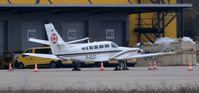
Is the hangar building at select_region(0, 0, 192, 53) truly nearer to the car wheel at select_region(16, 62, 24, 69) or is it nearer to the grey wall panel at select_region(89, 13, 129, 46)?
the grey wall panel at select_region(89, 13, 129, 46)

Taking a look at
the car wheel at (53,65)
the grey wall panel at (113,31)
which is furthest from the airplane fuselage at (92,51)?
the grey wall panel at (113,31)

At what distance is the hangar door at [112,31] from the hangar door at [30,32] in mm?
5721

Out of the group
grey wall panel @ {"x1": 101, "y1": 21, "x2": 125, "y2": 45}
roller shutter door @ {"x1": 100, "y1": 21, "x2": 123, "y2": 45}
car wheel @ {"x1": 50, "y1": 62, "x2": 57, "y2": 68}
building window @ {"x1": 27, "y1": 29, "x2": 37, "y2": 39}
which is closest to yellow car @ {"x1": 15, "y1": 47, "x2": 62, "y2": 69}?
car wheel @ {"x1": 50, "y1": 62, "x2": 57, "y2": 68}

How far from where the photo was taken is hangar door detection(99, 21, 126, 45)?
71812mm

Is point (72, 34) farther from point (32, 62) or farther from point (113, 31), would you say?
point (32, 62)

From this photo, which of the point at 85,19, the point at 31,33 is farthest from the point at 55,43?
the point at 85,19

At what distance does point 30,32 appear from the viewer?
69188 mm

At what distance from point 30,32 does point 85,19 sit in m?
5.76

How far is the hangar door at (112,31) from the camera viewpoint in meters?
71.8

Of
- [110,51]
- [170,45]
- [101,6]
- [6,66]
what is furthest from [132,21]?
[110,51]

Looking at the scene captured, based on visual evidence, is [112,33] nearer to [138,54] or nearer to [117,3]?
[117,3]

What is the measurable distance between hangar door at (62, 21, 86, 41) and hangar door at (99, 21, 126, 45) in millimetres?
→ 1652

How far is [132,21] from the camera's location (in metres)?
75.8

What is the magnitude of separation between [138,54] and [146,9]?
777 inches
